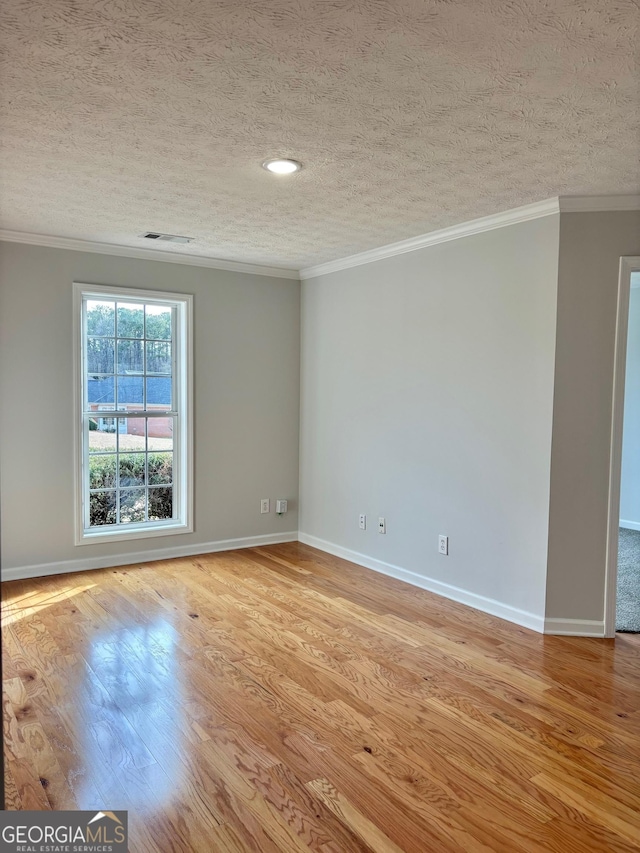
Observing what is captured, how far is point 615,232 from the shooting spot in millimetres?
3395

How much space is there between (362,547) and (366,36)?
3.79 meters

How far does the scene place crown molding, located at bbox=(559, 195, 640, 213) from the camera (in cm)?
332

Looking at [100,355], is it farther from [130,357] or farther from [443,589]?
[443,589]

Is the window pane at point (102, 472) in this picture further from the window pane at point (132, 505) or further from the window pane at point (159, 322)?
the window pane at point (159, 322)

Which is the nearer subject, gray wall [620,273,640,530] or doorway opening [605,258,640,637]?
doorway opening [605,258,640,637]

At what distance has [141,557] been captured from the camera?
492cm

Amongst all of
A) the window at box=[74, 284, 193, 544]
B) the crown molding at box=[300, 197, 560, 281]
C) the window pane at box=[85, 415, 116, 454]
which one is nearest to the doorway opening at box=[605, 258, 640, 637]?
the crown molding at box=[300, 197, 560, 281]

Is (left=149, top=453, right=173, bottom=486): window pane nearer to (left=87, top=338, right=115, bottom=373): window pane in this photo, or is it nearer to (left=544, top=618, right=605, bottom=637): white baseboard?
(left=87, top=338, right=115, bottom=373): window pane

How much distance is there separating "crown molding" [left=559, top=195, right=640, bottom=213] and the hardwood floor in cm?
240

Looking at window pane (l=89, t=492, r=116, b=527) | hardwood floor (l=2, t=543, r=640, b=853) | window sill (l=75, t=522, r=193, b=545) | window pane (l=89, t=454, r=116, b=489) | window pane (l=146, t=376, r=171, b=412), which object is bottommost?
hardwood floor (l=2, t=543, r=640, b=853)

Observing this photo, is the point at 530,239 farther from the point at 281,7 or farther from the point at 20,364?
the point at 20,364

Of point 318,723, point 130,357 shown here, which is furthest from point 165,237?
point 318,723

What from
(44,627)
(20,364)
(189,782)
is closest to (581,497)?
(189,782)

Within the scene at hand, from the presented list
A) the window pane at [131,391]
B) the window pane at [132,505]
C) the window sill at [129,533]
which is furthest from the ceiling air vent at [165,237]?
the window sill at [129,533]
